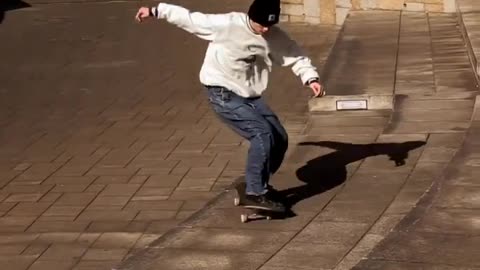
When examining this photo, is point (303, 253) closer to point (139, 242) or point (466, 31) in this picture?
point (139, 242)

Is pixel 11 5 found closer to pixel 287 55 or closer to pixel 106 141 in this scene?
pixel 106 141

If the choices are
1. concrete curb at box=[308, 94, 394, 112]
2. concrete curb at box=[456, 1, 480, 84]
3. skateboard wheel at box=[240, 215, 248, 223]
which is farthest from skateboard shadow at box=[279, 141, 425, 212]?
concrete curb at box=[456, 1, 480, 84]

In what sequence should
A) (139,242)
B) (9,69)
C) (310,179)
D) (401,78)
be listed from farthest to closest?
(9,69) < (401,78) < (310,179) < (139,242)

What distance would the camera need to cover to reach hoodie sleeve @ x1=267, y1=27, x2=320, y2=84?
21.2 ft

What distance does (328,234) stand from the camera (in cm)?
607

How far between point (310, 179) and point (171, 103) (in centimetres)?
388

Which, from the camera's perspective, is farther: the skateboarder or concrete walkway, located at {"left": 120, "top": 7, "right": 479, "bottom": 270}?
the skateboarder

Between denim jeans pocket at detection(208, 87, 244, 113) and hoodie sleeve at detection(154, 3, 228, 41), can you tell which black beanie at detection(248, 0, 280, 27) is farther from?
denim jeans pocket at detection(208, 87, 244, 113)

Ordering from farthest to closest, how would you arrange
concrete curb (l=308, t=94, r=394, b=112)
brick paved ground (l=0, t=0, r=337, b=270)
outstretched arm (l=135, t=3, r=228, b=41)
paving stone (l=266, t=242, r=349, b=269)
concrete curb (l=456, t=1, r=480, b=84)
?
concrete curb (l=456, t=1, r=480, b=84) → concrete curb (l=308, t=94, r=394, b=112) → brick paved ground (l=0, t=0, r=337, b=270) → outstretched arm (l=135, t=3, r=228, b=41) → paving stone (l=266, t=242, r=349, b=269)

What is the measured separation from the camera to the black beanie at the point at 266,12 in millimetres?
6164

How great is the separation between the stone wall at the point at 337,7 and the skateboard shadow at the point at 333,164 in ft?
22.0

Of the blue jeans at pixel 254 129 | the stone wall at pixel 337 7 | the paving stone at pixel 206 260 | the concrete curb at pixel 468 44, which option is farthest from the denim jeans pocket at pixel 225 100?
the stone wall at pixel 337 7

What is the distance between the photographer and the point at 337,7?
15789 mm

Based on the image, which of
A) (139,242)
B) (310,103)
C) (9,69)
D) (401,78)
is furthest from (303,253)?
(9,69)
